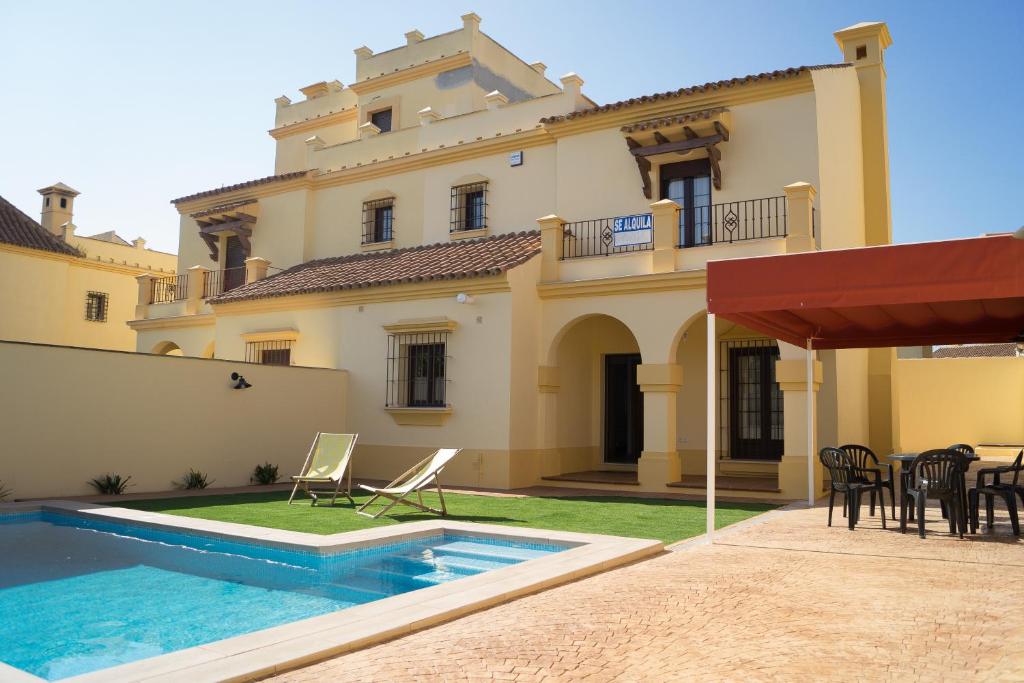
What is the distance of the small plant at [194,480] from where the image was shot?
539 inches

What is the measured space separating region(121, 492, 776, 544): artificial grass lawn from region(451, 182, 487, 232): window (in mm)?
7377

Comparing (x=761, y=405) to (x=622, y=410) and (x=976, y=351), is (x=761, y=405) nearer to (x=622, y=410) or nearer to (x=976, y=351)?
(x=622, y=410)

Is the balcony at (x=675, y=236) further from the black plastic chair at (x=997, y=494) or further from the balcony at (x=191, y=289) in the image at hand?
the balcony at (x=191, y=289)

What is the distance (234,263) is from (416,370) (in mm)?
9218

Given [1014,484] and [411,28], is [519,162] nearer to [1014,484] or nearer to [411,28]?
[411,28]

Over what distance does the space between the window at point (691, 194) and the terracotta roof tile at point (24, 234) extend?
20.7m

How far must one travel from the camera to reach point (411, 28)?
72.3ft

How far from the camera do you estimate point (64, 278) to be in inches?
1046

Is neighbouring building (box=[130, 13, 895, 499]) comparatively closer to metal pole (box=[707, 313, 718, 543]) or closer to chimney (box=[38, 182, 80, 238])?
metal pole (box=[707, 313, 718, 543])

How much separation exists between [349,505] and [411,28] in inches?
595

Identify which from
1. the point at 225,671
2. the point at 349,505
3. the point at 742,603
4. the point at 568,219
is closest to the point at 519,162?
the point at 568,219

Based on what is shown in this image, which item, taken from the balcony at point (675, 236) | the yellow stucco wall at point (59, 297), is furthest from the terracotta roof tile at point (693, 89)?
the yellow stucco wall at point (59, 297)

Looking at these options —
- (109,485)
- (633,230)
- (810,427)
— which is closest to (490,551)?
(810,427)

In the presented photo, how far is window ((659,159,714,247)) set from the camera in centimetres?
1498
